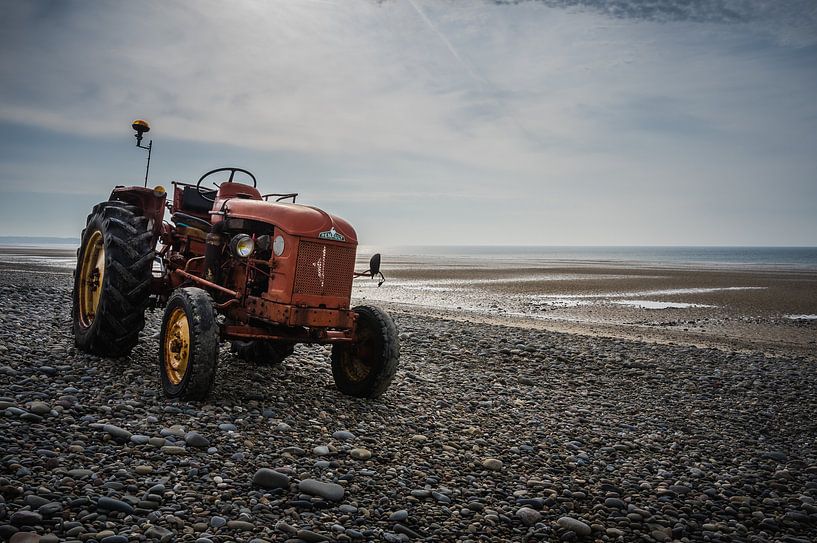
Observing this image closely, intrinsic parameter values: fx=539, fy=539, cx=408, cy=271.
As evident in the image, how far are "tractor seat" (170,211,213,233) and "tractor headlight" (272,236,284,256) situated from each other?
5.60ft

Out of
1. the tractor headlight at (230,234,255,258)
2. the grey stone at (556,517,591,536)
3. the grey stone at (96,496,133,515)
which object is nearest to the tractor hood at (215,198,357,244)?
the tractor headlight at (230,234,255,258)

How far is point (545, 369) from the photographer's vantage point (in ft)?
28.3

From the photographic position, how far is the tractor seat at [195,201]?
23.7 feet

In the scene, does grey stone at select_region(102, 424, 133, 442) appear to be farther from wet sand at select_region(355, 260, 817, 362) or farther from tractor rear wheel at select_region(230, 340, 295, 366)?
wet sand at select_region(355, 260, 817, 362)

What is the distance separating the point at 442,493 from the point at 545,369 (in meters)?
5.12

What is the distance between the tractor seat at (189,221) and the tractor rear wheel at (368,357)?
2322 mm

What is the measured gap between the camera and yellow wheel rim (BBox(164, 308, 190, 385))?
206 inches

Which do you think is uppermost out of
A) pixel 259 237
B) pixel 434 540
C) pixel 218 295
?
pixel 259 237

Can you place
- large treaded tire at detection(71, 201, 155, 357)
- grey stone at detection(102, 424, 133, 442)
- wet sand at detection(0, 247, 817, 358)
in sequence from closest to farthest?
grey stone at detection(102, 424, 133, 442) → large treaded tire at detection(71, 201, 155, 357) → wet sand at detection(0, 247, 817, 358)

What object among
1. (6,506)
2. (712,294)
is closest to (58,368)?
(6,506)

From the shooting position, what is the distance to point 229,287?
20.1 ft

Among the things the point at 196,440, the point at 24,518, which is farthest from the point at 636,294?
the point at 24,518

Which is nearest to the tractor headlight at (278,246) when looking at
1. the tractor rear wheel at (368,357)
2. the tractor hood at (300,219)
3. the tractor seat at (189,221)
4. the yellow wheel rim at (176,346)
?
the tractor hood at (300,219)

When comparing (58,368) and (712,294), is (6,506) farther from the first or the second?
(712,294)
